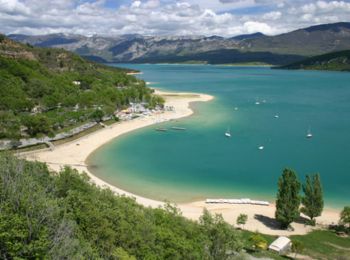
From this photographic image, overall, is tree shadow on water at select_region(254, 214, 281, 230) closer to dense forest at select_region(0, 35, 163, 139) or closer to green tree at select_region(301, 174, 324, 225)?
green tree at select_region(301, 174, 324, 225)

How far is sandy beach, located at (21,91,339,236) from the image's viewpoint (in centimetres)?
3925

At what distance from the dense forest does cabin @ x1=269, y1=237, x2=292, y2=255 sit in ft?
A: 159

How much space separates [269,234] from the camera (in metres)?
36.4

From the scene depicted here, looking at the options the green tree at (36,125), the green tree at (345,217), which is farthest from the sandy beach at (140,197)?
the green tree at (36,125)

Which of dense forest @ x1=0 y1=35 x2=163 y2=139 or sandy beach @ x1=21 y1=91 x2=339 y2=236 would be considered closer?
sandy beach @ x1=21 y1=91 x2=339 y2=236

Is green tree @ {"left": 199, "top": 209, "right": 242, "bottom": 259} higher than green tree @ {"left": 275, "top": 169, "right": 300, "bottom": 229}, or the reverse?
green tree @ {"left": 199, "top": 209, "right": 242, "bottom": 259}

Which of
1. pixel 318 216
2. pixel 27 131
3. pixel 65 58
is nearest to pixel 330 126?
pixel 318 216

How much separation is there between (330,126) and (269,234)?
58.8 meters

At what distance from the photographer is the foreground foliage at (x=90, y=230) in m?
17.0

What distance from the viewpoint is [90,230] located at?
69.8 feet

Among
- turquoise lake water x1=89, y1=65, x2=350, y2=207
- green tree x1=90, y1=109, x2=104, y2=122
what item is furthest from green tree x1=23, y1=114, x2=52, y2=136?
green tree x1=90, y1=109, x2=104, y2=122

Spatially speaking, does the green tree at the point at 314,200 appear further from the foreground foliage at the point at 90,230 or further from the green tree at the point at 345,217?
the foreground foliage at the point at 90,230

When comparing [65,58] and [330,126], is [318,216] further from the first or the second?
[65,58]

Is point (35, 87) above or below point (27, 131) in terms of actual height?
above
